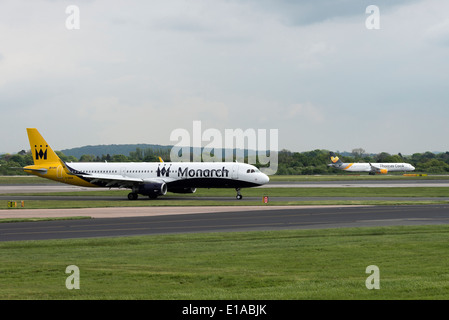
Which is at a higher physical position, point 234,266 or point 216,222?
point 234,266

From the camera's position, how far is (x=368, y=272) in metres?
18.3

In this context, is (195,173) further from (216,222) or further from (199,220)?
(216,222)

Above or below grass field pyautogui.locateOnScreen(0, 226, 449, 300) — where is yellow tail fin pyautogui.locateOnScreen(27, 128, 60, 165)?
above

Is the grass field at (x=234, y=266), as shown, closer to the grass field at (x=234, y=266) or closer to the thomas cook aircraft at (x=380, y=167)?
the grass field at (x=234, y=266)

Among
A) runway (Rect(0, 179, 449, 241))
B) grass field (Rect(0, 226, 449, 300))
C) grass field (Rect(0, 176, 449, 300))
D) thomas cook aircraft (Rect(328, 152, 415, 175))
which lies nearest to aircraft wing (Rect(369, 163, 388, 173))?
thomas cook aircraft (Rect(328, 152, 415, 175))

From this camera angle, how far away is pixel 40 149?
7131 centimetres

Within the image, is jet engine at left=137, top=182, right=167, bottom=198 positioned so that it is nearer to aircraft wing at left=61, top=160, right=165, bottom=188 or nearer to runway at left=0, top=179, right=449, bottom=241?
aircraft wing at left=61, top=160, right=165, bottom=188

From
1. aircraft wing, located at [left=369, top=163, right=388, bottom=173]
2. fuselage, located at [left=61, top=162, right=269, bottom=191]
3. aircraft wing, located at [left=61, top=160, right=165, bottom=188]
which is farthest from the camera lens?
aircraft wing, located at [left=369, top=163, right=388, bottom=173]

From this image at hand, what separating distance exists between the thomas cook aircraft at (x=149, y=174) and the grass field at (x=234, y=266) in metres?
32.8

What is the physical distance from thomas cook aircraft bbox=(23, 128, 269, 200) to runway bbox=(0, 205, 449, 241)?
52.0ft

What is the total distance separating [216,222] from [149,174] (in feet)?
102

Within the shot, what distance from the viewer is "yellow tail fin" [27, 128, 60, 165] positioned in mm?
71062

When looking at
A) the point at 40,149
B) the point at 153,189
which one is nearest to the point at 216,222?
the point at 153,189

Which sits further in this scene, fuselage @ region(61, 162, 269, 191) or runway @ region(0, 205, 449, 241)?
fuselage @ region(61, 162, 269, 191)
